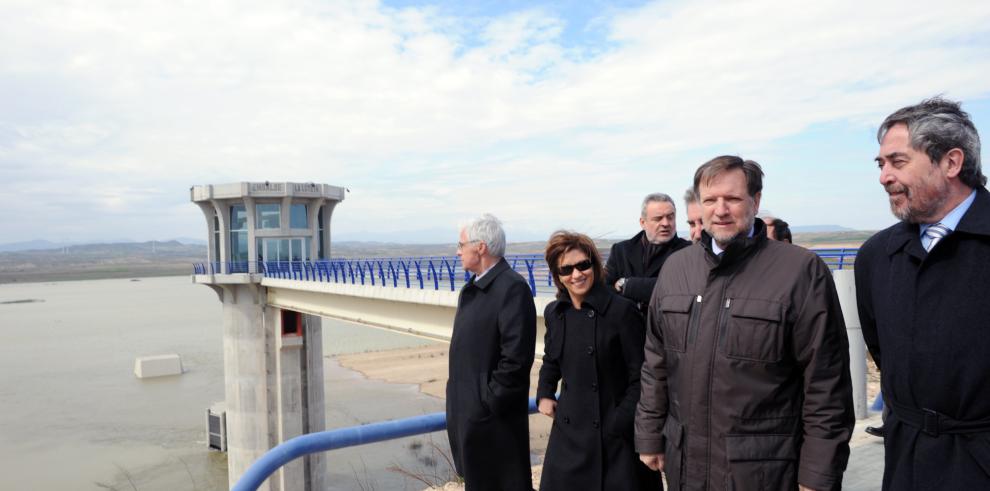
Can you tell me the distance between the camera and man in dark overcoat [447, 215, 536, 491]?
3357 millimetres

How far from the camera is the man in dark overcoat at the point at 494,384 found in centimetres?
336

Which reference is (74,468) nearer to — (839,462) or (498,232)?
(498,232)

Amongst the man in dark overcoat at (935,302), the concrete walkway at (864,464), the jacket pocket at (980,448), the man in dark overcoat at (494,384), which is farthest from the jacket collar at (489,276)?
the concrete walkway at (864,464)

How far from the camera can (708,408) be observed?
2.39 meters

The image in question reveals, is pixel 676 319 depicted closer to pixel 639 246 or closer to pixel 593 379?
pixel 593 379

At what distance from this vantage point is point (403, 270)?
14.5 m

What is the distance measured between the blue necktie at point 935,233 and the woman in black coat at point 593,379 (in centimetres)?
133

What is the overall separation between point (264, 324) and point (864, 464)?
21106mm

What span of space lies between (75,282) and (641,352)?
7000 inches

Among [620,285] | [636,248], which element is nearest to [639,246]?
[636,248]

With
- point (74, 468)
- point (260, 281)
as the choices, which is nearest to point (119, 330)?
point (74, 468)

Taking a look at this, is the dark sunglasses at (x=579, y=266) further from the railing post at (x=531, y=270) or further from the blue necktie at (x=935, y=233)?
the railing post at (x=531, y=270)

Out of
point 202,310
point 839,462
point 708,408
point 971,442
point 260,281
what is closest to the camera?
point 971,442

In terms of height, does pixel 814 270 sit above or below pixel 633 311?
above
